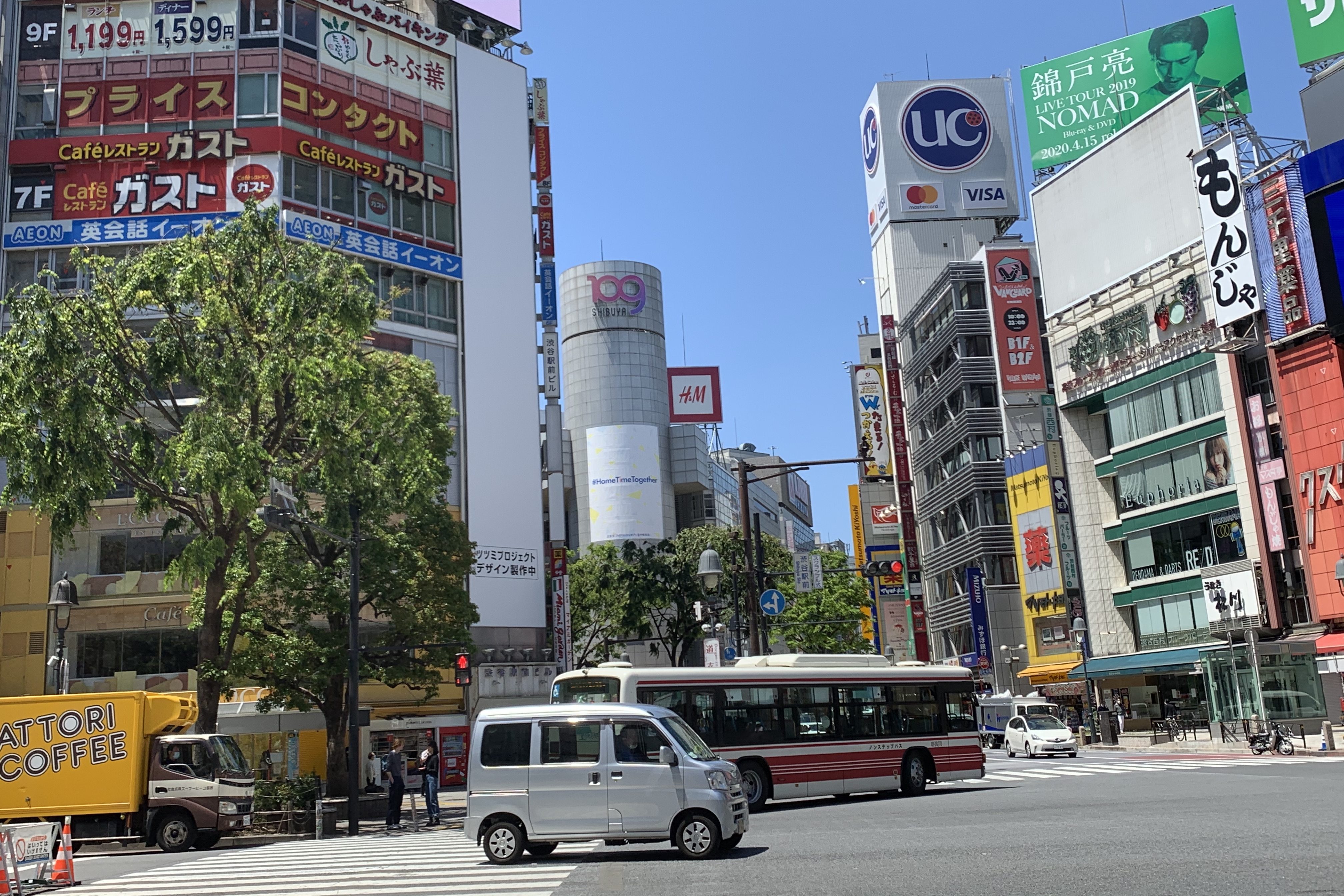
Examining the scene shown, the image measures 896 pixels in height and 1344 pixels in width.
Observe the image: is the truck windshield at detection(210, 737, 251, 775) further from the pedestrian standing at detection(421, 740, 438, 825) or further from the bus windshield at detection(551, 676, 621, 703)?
the bus windshield at detection(551, 676, 621, 703)

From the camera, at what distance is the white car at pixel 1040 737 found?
128 feet

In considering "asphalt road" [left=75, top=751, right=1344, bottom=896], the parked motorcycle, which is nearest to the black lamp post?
the parked motorcycle

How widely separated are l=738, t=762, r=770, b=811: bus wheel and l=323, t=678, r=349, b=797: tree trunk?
48.6ft

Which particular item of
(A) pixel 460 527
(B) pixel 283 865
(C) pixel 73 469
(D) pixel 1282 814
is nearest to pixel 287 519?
(C) pixel 73 469

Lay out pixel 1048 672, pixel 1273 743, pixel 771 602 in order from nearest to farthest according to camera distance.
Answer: pixel 771 602 < pixel 1273 743 < pixel 1048 672

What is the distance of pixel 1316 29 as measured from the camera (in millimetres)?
49406

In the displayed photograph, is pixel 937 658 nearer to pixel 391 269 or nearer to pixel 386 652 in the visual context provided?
pixel 391 269

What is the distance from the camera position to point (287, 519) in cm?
2336

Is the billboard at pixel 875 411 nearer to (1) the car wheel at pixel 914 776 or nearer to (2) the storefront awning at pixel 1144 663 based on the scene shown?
(2) the storefront awning at pixel 1144 663

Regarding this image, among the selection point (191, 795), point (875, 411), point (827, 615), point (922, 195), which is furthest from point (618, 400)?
point (191, 795)

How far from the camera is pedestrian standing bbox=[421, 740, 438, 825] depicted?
26.4m

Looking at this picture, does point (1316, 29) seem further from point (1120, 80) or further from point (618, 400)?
point (618, 400)

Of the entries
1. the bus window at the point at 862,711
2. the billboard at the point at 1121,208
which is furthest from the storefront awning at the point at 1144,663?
the bus window at the point at 862,711

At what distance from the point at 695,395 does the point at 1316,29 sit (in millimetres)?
66961
